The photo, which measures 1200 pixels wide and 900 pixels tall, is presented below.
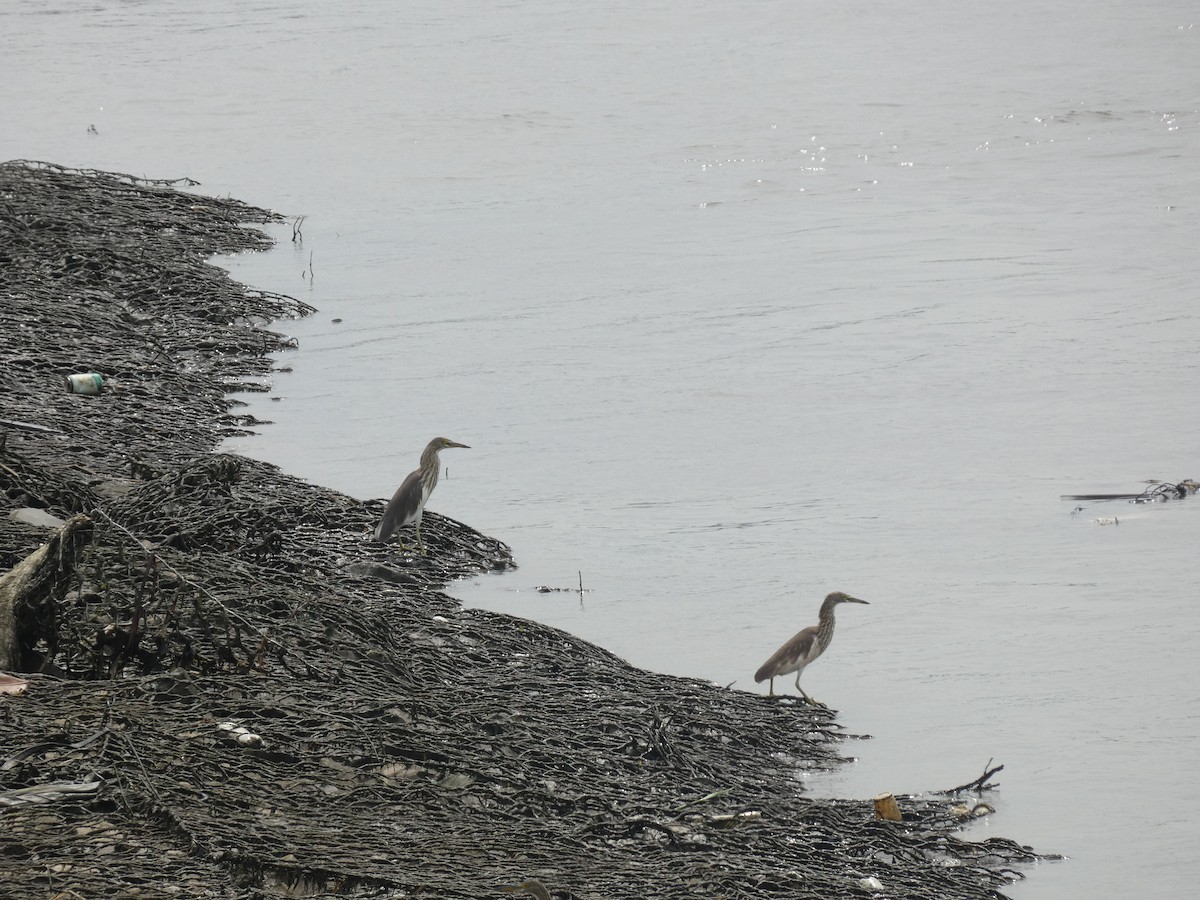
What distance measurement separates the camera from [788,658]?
7.77 meters

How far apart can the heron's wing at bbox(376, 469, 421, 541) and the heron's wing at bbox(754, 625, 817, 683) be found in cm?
244

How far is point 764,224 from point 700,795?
15370 mm

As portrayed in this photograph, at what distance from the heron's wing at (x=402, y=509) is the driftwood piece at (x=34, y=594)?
303 centimetres

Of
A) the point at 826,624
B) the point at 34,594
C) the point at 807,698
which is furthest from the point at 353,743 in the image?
the point at 826,624

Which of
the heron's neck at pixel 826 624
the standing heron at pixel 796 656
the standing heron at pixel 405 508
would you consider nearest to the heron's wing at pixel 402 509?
the standing heron at pixel 405 508

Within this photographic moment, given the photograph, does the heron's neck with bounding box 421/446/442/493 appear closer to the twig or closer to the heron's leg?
the heron's leg

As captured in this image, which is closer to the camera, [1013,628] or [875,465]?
[1013,628]

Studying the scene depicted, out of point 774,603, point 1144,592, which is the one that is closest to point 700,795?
point 774,603

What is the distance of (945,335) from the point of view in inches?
606

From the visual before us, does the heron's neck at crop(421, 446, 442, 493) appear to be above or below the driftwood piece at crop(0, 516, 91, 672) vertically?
above

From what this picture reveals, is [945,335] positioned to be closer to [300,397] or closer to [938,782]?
[300,397]

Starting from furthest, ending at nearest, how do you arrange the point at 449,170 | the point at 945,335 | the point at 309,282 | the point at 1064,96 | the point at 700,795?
the point at 1064,96
the point at 449,170
the point at 309,282
the point at 945,335
the point at 700,795

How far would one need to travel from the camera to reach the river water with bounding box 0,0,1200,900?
324 inches

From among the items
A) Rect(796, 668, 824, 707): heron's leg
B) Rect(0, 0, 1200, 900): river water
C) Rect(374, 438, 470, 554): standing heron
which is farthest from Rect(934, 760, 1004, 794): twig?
Rect(374, 438, 470, 554): standing heron
